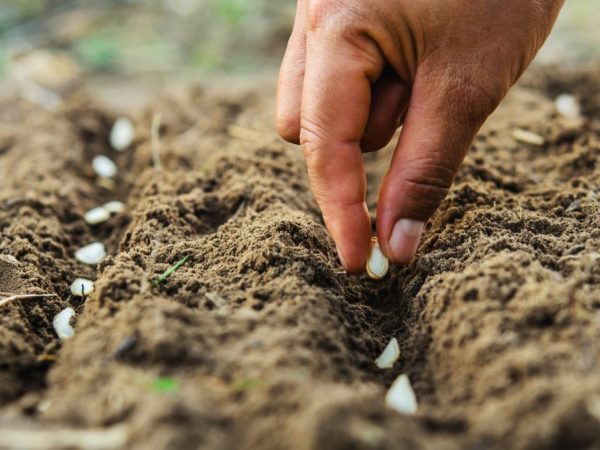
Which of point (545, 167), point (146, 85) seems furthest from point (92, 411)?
point (146, 85)

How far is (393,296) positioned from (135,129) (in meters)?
1.68

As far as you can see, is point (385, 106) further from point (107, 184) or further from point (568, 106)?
point (568, 106)

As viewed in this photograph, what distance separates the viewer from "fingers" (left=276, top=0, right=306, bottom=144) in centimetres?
178

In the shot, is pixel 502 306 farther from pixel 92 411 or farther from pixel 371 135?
pixel 92 411

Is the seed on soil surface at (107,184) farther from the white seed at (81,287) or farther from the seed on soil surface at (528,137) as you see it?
the seed on soil surface at (528,137)

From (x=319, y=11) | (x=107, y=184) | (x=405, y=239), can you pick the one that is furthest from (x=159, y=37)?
(x=405, y=239)

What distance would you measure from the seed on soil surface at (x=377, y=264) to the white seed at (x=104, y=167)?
135cm

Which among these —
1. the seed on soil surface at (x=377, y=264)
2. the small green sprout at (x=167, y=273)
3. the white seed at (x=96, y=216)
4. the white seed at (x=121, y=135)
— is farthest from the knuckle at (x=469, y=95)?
the white seed at (x=121, y=135)

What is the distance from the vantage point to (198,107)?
3031 mm

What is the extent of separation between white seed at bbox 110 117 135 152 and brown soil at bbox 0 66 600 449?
0.50 metres

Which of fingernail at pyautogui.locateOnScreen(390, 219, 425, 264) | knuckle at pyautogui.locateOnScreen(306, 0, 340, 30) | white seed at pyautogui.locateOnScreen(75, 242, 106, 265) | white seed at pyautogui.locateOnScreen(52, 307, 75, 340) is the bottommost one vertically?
white seed at pyautogui.locateOnScreen(75, 242, 106, 265)

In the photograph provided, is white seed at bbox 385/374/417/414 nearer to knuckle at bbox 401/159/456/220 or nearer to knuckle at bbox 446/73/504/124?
knuckle at bbox 401/159/456/220

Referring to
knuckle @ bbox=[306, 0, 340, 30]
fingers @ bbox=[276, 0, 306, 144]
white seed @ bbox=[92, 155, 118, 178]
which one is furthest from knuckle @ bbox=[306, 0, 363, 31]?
white seed @ bbox=[92, 155, 118, 178]

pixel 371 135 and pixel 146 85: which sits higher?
pixel 371 135
